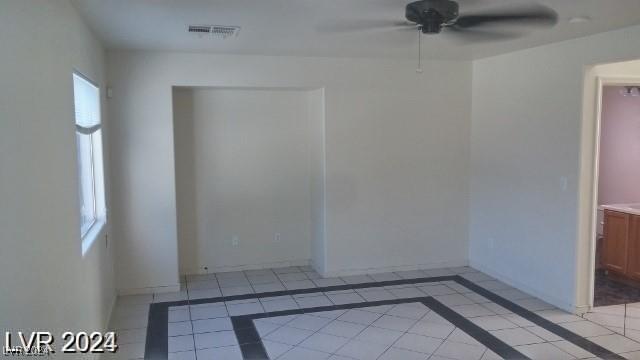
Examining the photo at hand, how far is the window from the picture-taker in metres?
3.47

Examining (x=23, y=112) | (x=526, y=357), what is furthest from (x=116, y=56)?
(x=526, y=357)

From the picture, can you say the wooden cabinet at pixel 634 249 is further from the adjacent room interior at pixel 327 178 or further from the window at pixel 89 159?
the window at pixel 89 159

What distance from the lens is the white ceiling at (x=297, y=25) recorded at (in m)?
3.03

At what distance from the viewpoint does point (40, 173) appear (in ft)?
6.98

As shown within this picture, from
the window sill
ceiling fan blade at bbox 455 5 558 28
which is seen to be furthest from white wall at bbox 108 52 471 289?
ceiling fan blade at bbox 455 5 558 28

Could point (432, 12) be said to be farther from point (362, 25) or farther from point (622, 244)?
point (622, 244)

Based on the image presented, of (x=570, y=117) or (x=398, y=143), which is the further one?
(x=398, y=143)

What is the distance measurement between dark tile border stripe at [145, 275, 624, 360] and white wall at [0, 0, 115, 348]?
65 centimetres

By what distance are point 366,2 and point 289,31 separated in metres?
1.01

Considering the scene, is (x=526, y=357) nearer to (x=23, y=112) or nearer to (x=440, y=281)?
(x=440, y=281)

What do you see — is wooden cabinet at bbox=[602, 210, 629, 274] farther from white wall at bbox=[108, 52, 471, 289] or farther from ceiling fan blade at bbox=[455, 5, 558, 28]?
ceiling fan blade at bbox=[455, 5, 558, 28]

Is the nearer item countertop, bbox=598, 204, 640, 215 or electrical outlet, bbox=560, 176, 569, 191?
electrical outlet, bbox=560, 176, 569, 191

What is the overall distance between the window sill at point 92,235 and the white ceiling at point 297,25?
1.43m

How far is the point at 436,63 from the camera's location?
5.51 m
